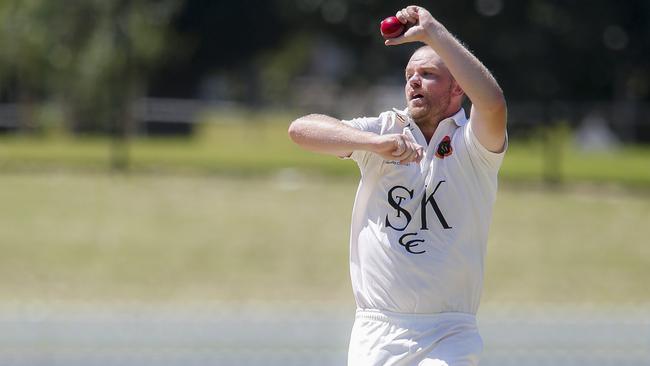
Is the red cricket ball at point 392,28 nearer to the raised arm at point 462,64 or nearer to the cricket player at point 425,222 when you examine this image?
the raised arm at point 462,64

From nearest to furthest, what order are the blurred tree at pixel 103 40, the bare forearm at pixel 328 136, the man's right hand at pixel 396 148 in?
the man's right hand at pixel 396 148 < the bare forearm at pixel 328 136 < the blurred tree at pixel 103 40

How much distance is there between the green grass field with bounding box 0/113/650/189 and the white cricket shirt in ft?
58.6

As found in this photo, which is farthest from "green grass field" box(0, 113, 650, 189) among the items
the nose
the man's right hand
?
the man's right hand

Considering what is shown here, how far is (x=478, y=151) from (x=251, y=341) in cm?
569

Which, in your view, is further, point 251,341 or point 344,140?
point 251,341

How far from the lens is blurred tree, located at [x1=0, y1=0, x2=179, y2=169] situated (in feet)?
77.4

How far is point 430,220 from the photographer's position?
4.51 m

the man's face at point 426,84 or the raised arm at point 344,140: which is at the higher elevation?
the man's face at point 426,84

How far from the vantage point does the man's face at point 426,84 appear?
4410mm

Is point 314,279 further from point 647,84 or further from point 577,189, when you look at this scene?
point 647,84

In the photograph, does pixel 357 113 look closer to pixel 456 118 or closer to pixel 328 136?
pixel 456 118

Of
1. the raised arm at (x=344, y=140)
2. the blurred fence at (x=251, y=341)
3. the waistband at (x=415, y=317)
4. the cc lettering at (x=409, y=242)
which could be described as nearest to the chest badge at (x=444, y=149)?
the raised arm at (x=344, y=140)

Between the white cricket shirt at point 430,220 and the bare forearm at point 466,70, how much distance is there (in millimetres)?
229

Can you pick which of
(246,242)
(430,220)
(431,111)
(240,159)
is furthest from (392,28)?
(240,159)
